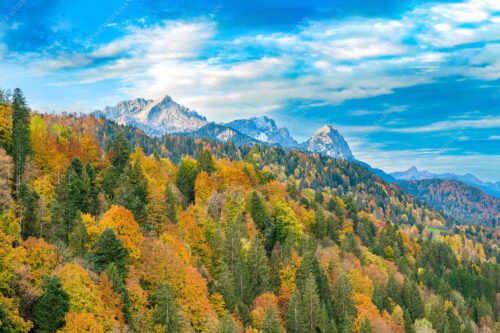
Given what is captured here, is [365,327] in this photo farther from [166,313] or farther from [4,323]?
[4,323]

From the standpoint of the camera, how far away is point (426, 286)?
6772 inches

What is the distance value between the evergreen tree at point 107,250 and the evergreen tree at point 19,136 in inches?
1015

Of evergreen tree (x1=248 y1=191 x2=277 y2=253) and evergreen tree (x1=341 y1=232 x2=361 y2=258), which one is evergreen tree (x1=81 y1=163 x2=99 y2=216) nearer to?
evergreen tree (x1=248 y1=191 x2=277 y2=253)

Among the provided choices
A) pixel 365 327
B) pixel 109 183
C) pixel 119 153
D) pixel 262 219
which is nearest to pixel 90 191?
pixel 109 183

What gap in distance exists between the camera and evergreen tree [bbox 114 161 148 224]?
92.0m

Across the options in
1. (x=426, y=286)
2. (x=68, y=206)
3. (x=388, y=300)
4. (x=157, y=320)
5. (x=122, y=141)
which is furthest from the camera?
(x=426, y=286)

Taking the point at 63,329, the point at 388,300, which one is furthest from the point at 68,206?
the point at 388,300

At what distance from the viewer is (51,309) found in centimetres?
5619

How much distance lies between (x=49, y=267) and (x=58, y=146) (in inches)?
1972

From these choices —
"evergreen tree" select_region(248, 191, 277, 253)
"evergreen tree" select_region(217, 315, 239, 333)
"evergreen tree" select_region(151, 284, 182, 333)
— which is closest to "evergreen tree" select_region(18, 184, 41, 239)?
"evergreen tree" select_region(151, 284, 182, 333)

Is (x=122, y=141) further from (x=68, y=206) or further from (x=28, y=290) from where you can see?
(x=28, y=290)

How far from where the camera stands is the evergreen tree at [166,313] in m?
71.4

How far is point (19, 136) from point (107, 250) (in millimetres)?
38643

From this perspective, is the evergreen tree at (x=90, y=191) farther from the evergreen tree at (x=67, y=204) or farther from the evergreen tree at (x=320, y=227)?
the evergreen tree at (x=320, y=227)
